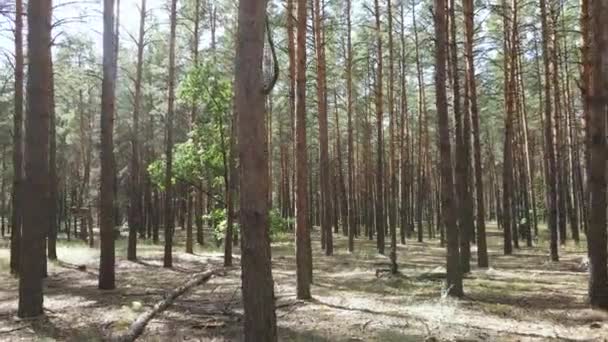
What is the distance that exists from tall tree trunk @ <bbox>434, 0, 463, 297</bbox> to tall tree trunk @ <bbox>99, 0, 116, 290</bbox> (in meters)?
6.82

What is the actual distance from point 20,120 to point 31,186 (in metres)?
6.42

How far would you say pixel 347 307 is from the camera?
9.38m

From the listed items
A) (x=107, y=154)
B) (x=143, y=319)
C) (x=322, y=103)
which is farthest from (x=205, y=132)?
(x=143, y=319)

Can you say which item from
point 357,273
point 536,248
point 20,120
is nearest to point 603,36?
point 357,273

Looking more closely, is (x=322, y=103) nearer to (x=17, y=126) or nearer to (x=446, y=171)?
(x=446, y=171)

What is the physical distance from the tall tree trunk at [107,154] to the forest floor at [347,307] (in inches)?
31.3

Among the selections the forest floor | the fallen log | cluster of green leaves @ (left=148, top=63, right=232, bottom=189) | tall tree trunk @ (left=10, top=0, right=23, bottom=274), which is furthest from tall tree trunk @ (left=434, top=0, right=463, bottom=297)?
tall tree trunk @ (left=10, top=0, right=23, bottom=274)

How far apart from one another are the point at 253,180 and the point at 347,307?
18.6ft

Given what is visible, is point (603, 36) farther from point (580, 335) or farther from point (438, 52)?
point (580, 335)

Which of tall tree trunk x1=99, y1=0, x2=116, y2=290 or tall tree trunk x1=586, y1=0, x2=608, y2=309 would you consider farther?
tall tree trunk x1=99, y1=0, x2=116, y2=290

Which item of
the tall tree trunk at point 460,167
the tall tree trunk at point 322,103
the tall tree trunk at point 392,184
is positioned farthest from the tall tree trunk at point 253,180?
the tall tree trunk at point 322,103

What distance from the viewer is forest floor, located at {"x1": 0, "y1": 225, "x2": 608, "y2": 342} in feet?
24.0

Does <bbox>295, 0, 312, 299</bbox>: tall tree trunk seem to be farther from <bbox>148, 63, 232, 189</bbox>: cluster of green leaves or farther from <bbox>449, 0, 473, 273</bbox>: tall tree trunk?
<bbox>148, 63, 232, 189</bbox>: cluster of green leaves

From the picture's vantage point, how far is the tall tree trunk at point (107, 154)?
11109mm
